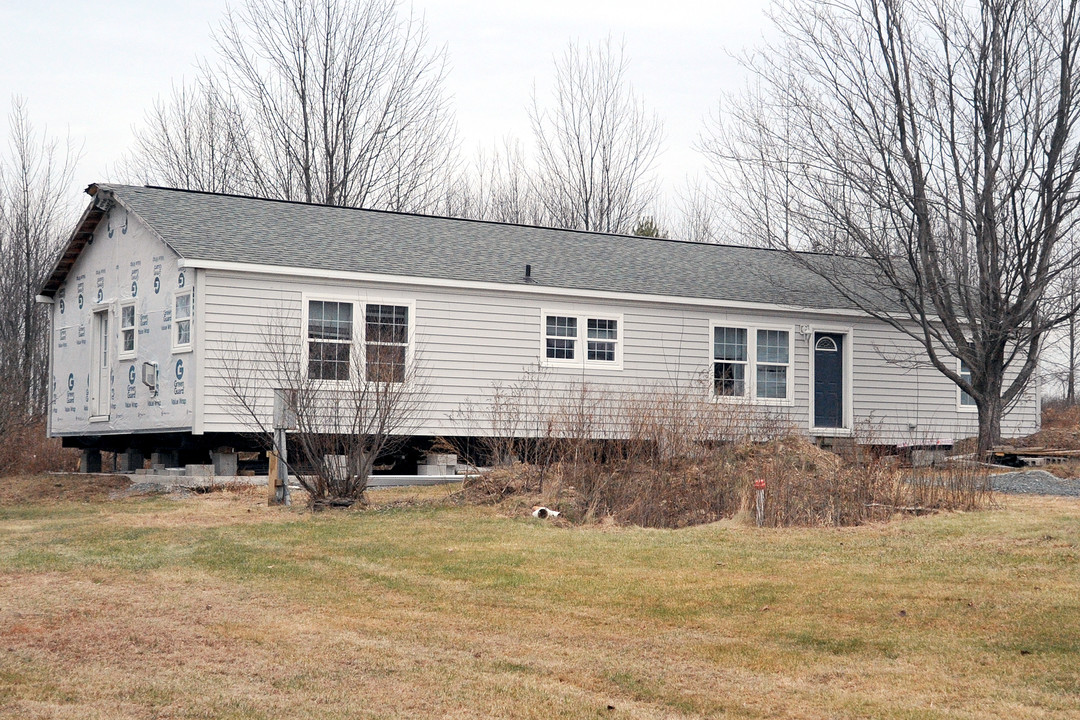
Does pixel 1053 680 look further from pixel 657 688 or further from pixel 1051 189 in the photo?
pixel 1051 189

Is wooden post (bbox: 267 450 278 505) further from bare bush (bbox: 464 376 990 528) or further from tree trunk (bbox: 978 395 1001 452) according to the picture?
tree trunk (bbox: 978 395 1001 452)

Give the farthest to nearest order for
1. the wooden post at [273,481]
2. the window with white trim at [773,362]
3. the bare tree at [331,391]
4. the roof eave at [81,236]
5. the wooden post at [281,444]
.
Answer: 1. the window with white trim at [773,362]
2. the roof eave at [81,236]
3. the wooden post at [273,481]
4. the wooden post at [281,444]
5. the bare tree at [331,391]

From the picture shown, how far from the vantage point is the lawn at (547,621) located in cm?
533

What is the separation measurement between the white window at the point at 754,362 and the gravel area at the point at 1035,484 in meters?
5.71

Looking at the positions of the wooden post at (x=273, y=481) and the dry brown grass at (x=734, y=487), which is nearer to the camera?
the dry brown grass at (x=734, y=487)

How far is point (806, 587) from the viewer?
7.90 meters

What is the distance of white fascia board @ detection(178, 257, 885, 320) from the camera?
16734 mm

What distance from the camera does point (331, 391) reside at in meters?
14.9

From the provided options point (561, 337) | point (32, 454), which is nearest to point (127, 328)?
point (561, 337)

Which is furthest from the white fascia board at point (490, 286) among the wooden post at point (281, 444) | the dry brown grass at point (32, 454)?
the dry brown grass at point (32, 454)

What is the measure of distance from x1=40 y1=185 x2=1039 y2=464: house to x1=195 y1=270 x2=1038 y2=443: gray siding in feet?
0.09

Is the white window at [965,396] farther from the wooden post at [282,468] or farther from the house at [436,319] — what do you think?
the wooden post at [282,468]

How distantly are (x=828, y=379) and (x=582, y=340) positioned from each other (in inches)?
203

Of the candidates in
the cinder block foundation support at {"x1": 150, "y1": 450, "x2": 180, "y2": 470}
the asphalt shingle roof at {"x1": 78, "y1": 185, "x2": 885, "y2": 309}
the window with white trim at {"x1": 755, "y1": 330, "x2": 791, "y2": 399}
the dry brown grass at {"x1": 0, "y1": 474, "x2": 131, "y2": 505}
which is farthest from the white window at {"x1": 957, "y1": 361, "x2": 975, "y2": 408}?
the dry brown grass at {"x1": 0, "y1": 474, "x2": 131, "y2": 505}
